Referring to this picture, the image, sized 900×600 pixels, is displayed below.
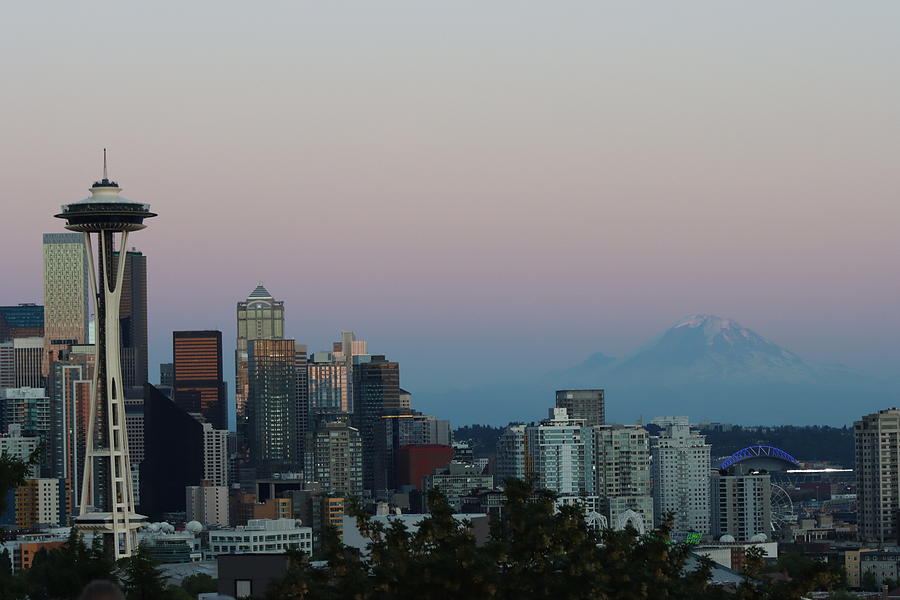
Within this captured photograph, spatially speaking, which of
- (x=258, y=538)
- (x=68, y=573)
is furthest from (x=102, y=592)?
(x=258, y=538)

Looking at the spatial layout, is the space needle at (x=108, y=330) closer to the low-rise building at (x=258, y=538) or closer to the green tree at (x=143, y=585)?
the low-rise building at (x=258, y=538)

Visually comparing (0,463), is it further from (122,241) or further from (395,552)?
(122,241)

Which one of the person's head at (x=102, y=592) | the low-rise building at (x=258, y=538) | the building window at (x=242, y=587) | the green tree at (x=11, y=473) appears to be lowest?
the low-rise building at (x=258, y=538)

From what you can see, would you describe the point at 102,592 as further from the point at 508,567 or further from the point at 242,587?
the point at 242,587

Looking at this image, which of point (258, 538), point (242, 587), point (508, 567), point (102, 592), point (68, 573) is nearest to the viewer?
point (102, 592)

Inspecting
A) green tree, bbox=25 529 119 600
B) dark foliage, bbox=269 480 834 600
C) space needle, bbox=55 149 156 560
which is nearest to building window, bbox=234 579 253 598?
green tree, bbox=25 529 119 600

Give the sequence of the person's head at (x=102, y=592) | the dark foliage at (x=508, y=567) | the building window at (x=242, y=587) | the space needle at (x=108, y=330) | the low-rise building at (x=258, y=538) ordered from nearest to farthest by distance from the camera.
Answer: the person's head at (x=102, y=592), the dark foliage at (x=508, y=567), the building window at (x=242, y=587), the space needle at (x=108, y=330), the low-rise building at (x=258, y=538)

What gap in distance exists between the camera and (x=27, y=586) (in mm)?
38812

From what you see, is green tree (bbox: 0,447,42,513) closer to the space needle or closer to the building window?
the building window

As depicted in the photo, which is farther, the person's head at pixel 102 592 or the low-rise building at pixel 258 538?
the low-rise building at pixel 258 538

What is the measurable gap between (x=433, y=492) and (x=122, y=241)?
347 feet

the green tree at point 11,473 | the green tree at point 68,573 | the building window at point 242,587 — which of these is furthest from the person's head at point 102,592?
the building window at point 242,587

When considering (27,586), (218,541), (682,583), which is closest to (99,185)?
(218,541)

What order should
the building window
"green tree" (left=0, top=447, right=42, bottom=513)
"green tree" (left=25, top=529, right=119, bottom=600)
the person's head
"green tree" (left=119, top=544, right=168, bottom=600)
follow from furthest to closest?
1. the building window
2. "green tree" (left=25, top=529, right=119, bottom=600)
3. "green tree" (left=119, top=544, right=168, bottom=600)
4. "green tree" (left=0, top=447, right=42, bottom=513)
5. the person's head
